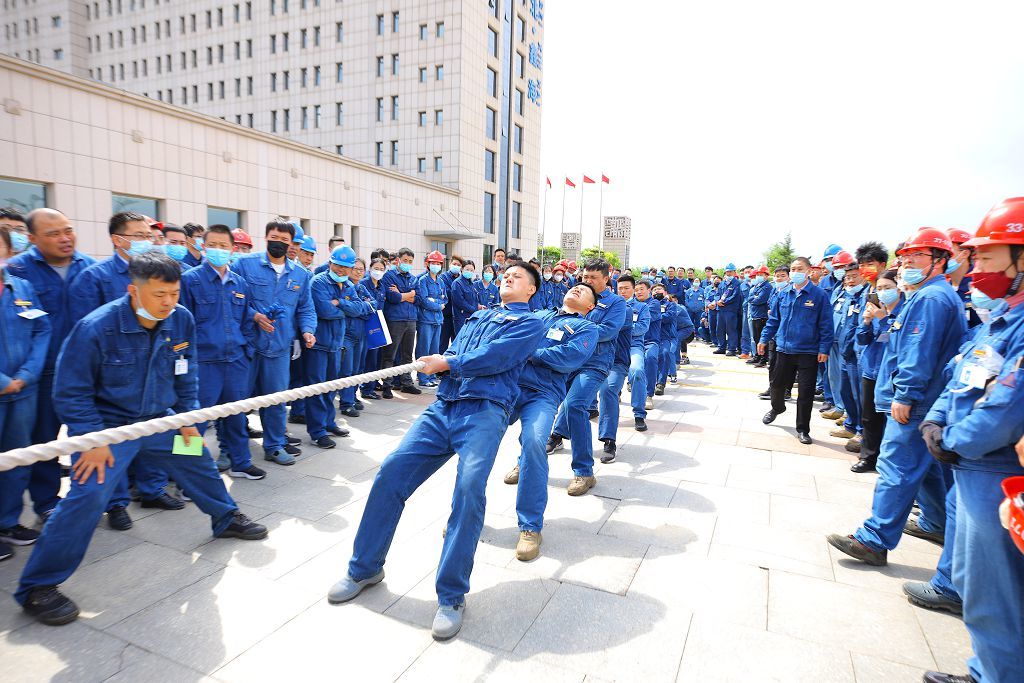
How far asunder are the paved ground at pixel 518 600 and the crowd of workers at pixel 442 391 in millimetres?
174

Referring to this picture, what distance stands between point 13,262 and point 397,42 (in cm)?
3628

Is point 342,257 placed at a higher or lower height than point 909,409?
higher

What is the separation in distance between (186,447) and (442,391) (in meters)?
1.55

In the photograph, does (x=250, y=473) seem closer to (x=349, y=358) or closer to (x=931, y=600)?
(x=349, y=358)

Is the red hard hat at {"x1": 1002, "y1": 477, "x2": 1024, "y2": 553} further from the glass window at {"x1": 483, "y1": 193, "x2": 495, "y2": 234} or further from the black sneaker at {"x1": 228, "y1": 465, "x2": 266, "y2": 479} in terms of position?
the glass window at {"x1": 483, "y1": 193, "x2": 495, "y2": 234}

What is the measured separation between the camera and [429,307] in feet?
29.7

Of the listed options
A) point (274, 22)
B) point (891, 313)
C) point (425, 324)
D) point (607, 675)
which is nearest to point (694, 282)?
point (425, 324)

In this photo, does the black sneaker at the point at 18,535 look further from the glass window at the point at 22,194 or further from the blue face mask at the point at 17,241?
the glass window at the point at 22,194

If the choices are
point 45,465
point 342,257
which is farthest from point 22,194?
point 45,465

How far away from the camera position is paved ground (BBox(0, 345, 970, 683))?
A: 8.25ft

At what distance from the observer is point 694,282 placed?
59.1ft

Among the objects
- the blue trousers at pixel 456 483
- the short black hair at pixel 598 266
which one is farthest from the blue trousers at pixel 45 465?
the short black hair at pixel 598 266

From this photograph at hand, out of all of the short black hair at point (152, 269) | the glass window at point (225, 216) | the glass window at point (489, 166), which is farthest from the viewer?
the glass window at point (489, 166)

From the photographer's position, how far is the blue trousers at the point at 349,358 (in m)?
7.18
